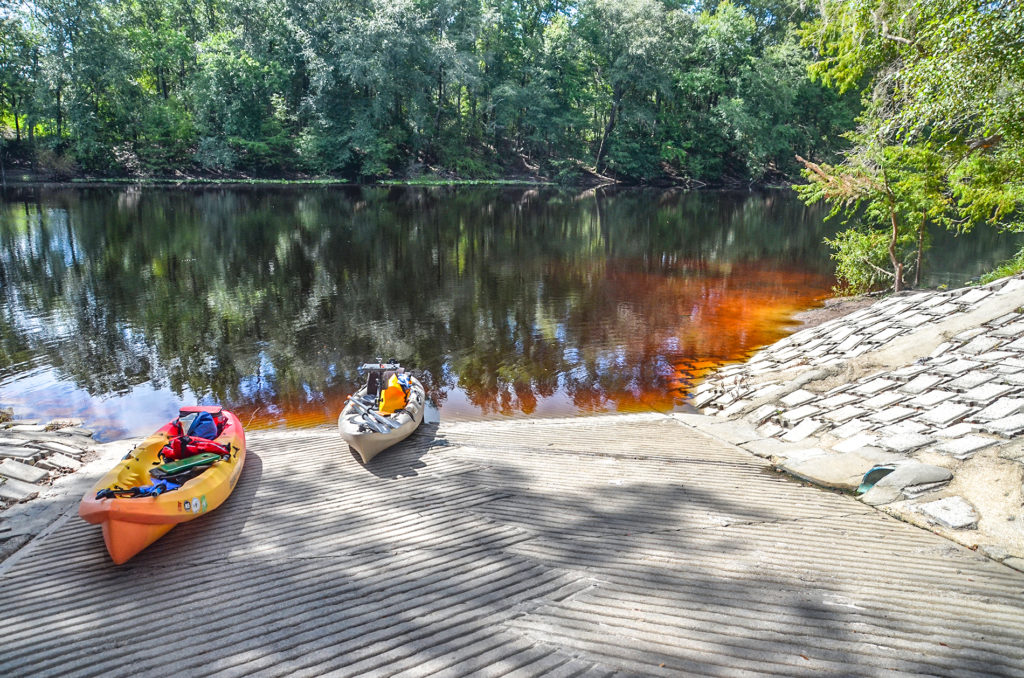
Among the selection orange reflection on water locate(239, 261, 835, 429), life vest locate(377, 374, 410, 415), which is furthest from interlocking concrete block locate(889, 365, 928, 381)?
life vest locate(377, 374, 410, 415)

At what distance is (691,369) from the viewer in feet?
50.7

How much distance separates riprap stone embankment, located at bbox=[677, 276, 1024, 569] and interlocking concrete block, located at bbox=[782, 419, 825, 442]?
3cm

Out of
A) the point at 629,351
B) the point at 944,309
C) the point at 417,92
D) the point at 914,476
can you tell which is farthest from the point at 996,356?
the point at 417,92

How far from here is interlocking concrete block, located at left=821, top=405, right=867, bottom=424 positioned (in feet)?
31.7

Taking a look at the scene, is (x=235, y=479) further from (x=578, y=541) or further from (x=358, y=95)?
(x=358, y=95)

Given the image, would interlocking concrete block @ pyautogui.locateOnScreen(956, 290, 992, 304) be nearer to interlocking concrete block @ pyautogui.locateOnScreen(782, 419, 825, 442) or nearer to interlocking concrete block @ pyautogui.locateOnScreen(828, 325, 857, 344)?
interlocking concrete block @ pyautogui.locateOnScreen(828, 325, 857, 344)

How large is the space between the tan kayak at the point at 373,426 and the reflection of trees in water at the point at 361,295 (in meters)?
2.97

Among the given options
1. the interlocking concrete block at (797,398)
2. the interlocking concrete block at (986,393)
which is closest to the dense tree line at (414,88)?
the interlocking concrete block at (797,398)

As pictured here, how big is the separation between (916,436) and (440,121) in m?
61.7

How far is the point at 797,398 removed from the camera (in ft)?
36.2

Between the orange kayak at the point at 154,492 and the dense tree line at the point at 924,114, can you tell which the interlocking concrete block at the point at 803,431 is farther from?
the orange kayak at the point at 154,492

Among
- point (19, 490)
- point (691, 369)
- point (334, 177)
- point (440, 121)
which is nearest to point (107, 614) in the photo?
point (19, 490)

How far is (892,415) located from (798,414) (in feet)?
4.74

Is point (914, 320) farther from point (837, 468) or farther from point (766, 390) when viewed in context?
point (837, 468)
